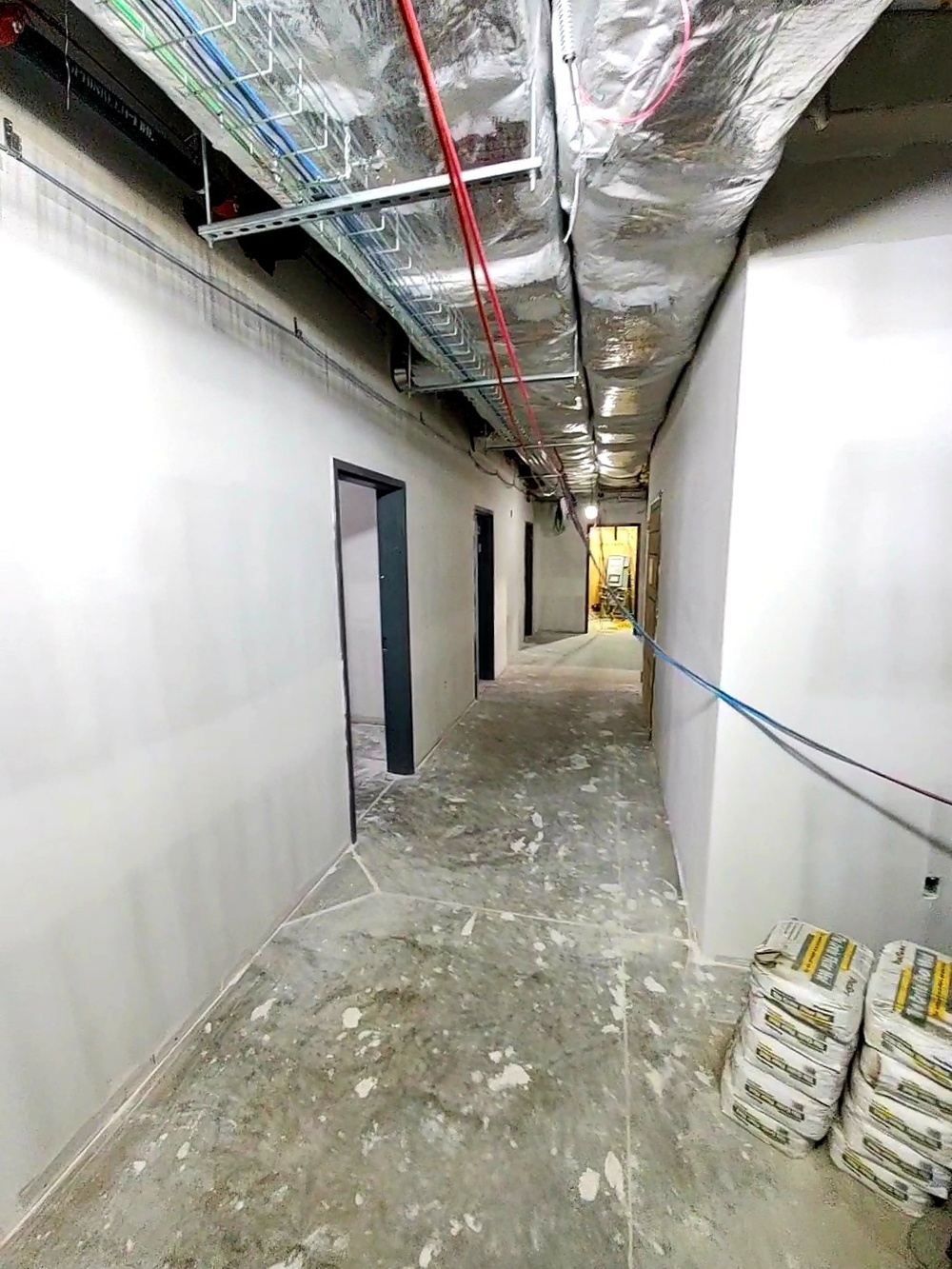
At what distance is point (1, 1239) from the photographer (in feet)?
3.69

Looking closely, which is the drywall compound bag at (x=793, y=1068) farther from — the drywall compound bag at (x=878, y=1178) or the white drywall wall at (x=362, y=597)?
the white drywall wall at (x=362, y=597)

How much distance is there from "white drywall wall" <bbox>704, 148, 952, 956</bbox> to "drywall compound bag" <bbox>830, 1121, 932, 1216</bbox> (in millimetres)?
611

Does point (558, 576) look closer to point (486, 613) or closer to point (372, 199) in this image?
point (486, 613)

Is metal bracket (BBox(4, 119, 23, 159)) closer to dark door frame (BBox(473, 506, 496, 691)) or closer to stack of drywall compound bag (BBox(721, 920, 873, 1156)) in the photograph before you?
stack of drywall compound bag (BBox(721, 920, 873, 1156))

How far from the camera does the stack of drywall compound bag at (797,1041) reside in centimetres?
121

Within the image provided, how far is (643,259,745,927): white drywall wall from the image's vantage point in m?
1.75

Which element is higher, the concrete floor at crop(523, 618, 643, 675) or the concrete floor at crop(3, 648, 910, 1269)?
the concrete floor at crop(523, 618, 643, 675)

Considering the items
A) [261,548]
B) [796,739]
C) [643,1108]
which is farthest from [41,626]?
[796,739]

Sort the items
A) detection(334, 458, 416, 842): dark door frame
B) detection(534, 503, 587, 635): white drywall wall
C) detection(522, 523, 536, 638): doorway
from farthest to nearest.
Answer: detection(534, 503, 587, 635): white drywall wall < detection(522, 523, 536, 638): doorway < detection(334, 458, 416, 842): dark door frame

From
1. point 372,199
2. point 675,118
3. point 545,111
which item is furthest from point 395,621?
point 675,118

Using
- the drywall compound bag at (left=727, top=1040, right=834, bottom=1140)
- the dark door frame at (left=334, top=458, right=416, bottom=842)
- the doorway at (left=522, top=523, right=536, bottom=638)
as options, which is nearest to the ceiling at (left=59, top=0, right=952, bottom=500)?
the dark door frame at (left=334, top=458, right=416, bottom=842)

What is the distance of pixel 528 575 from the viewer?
Result: 336 inches

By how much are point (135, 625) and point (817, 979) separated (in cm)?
194

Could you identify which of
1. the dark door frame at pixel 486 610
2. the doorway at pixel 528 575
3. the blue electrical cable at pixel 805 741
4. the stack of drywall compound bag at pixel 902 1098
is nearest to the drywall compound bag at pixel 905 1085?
the stack of drywall compound bag at pixel 902 1098
